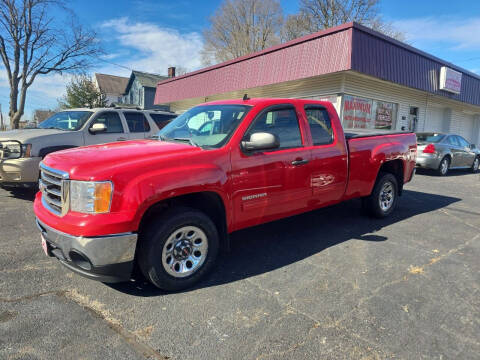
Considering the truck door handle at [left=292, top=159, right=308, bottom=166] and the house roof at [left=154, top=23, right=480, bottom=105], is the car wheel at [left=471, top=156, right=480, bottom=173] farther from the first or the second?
the truck door handle at [left=292, top=159, right=308, bottom=166]

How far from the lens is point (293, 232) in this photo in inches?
185

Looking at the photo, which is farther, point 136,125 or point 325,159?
point 136,125

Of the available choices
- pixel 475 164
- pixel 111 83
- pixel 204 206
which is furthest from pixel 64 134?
pixel 111 83

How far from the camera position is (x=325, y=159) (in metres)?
4.09

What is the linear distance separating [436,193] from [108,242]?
8085 millimetres

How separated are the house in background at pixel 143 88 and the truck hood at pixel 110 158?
32.5 metres

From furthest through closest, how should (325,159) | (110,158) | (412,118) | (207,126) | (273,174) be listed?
(412,118), (325,159), (207,126), (273,174), (110,158)

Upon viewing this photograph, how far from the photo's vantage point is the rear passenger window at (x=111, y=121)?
6.92m

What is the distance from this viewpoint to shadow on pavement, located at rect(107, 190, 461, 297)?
3.34 meters

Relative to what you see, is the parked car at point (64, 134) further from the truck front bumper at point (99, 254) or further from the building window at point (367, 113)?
the building window at point (367, 113)

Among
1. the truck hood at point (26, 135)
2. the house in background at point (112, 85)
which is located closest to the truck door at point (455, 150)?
the truck hood at point (26, 135)

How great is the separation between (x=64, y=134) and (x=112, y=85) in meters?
45.7

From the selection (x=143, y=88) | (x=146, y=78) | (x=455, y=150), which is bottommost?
(x=455, y=150)

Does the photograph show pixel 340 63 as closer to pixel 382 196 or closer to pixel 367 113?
pixel 367 113
